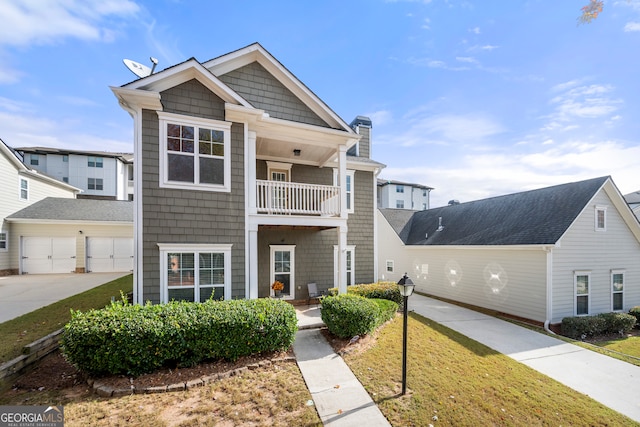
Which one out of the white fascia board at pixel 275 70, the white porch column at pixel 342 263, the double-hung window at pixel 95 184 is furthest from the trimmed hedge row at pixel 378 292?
the double-hung window at pixel 95 184

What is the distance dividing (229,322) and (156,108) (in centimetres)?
576

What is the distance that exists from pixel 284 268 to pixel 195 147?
5.69 meters

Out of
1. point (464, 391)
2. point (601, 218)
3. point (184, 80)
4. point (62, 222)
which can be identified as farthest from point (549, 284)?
point (62, 222)

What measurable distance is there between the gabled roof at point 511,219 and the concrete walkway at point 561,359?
368 cm

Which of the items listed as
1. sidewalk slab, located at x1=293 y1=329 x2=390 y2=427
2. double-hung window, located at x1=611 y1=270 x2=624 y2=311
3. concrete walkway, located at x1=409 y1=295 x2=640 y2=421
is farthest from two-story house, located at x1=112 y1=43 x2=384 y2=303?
double-hung window, located at x1=611 y1=270 x2=624 y2=311

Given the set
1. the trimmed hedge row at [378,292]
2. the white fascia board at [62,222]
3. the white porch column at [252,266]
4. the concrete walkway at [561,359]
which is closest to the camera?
the concrete walkway at [561,359]

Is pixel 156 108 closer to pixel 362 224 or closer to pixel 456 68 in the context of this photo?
pixel 362 224

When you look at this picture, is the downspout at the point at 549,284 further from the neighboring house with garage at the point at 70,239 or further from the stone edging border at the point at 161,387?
the neighboring house with garage at the point at 70,239

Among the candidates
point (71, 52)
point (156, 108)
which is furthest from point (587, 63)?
point (71, 52)

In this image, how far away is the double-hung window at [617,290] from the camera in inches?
459

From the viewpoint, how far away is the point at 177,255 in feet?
23.0

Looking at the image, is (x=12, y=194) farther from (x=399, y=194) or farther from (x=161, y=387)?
(x=399, y=194)

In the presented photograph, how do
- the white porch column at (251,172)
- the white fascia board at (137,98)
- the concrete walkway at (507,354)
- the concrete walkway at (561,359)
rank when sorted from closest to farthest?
the concrete walkway at (507,354)
the concrete walkway at (561,359)
the white fascia board at (137,98)
the white porch column at (251,172)

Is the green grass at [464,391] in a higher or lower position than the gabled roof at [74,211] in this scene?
lower
